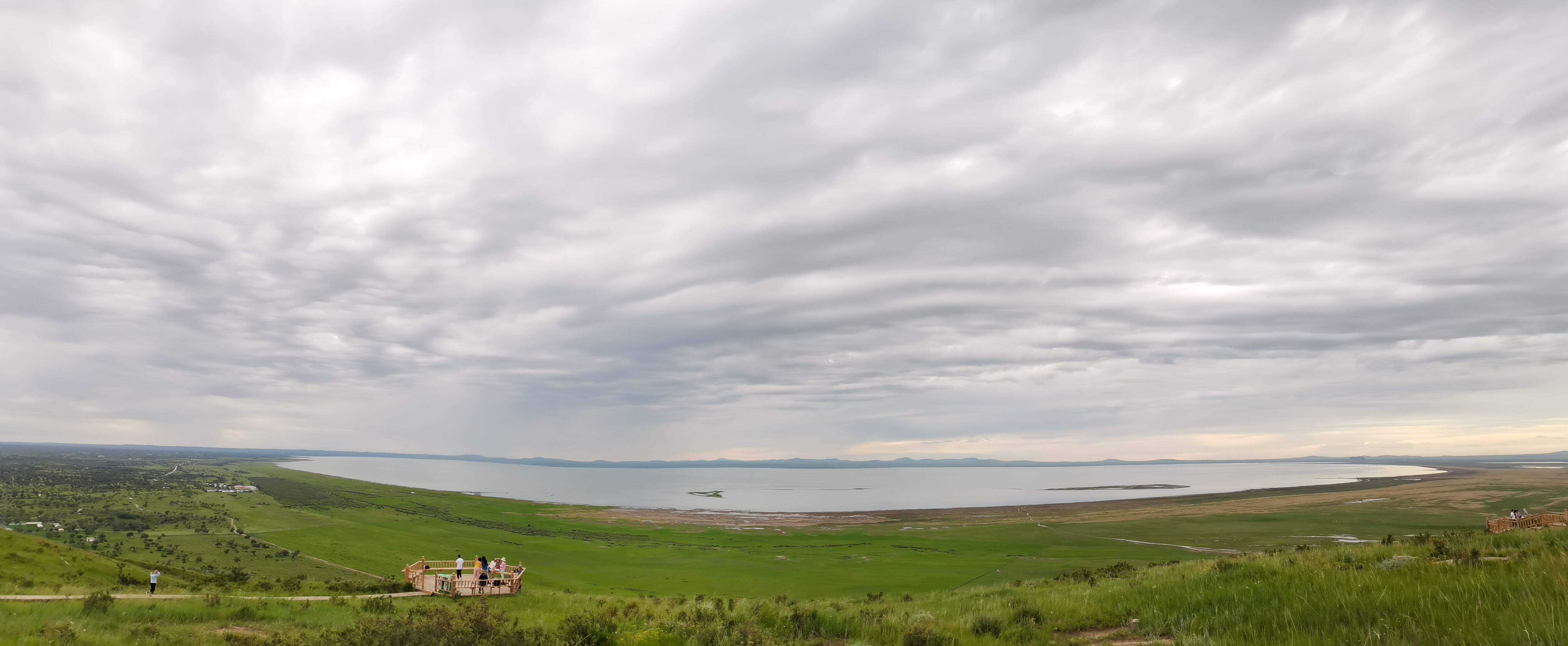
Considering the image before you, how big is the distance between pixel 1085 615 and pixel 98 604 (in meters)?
22.1

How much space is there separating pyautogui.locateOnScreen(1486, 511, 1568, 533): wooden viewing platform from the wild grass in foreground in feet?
41.0

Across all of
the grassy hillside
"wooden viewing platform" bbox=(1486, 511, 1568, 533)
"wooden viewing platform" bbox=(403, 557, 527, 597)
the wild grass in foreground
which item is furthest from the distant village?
"wooden viewing platform" bbox=(1486, 511, 1568, 533)

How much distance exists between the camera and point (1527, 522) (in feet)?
84.2

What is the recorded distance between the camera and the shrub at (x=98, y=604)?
15125mm

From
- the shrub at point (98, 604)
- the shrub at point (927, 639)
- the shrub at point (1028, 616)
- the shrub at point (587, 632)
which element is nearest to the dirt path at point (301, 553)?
the shrub at point (98, 604)

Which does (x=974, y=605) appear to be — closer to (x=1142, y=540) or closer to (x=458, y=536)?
(x=1142, y=540)

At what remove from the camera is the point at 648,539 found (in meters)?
80.5

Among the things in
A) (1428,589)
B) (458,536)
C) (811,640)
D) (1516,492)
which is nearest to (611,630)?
(811,640)

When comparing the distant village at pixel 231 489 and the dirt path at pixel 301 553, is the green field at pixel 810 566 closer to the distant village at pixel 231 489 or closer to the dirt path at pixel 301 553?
the dirt path at pixel 301 553

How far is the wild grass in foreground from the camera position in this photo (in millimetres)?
7168

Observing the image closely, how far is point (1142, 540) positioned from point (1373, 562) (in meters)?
66.0

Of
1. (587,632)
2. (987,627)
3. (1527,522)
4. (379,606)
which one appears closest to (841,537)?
(1527,522)

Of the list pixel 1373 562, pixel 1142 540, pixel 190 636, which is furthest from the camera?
pixel 1142 540

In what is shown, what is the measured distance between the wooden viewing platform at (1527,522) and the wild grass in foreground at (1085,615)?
41.0ft
